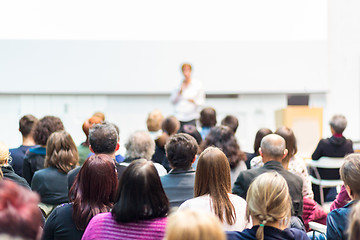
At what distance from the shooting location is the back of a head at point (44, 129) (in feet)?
12.9

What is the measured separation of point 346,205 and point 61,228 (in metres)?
1.47

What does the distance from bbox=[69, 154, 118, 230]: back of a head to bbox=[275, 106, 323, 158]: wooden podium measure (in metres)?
4.27

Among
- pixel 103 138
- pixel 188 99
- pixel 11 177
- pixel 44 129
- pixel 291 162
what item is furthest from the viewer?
pixel 188 99

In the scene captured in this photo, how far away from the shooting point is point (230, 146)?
378 cm

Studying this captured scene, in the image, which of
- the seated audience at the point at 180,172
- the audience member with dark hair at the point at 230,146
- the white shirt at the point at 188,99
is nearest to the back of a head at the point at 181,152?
the seated audience at the point at 180,172

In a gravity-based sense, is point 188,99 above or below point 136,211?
above

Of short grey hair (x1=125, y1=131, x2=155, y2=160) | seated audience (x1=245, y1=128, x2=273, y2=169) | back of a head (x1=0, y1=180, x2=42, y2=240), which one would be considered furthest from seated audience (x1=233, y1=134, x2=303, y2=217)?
back of a head (x1=0, y1=180, x2=42, y2=240)

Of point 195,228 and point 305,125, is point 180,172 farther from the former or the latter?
point 305,125

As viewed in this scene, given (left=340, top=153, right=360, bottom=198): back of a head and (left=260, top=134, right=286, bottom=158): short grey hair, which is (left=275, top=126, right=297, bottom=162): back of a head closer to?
(left=260, top=134, right=286, bottom=158): short grey hair

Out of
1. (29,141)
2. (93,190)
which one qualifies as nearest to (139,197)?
(93,190)

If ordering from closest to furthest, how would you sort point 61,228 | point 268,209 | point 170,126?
1. point 268,209
2. point 61,228
3. point 170,126

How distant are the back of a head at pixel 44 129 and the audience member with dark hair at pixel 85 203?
1.82 metres

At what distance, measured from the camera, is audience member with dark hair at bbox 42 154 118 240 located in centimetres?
217

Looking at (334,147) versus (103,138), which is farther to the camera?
(334,147)
